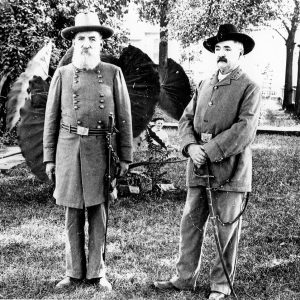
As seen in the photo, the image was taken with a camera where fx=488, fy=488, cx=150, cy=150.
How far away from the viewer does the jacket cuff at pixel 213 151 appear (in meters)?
3.36

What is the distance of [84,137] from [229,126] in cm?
106

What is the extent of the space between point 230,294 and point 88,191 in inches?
50.8

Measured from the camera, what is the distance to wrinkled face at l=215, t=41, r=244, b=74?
341 centimetres

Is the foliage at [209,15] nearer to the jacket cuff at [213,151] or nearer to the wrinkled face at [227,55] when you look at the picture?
the wrinkled face at [227,55]

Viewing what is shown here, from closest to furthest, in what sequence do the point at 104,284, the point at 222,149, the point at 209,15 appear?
the point at 222,149 → the point at 104,284 → the point at 209,15

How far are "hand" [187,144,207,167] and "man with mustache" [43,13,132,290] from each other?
52 centimetres

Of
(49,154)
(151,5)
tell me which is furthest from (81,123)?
(151,5)

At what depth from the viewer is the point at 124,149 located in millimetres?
3740

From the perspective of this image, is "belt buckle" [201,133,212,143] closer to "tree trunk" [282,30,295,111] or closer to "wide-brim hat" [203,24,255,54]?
"wide-brim hat" [203,24,255,54]

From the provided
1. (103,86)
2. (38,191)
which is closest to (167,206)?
(38,191)

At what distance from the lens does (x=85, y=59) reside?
11.6ft

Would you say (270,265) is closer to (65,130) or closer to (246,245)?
(246,245)

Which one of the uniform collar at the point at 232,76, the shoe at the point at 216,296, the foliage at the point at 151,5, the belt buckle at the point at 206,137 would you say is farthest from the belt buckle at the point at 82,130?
the foliage at the point at 151,5

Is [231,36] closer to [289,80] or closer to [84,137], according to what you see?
[84,137]
